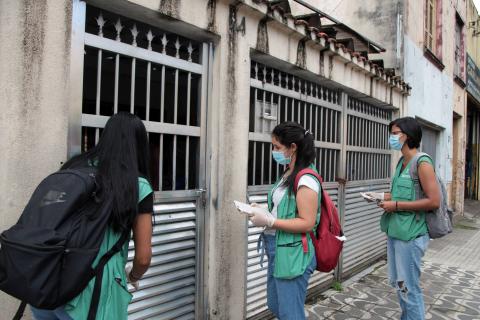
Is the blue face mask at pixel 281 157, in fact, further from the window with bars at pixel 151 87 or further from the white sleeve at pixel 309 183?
the window with bars at pixel 151 87

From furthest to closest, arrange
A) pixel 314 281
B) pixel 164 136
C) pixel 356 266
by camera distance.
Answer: pixel 356 266 → pixel 314 281 → pixel 164 136

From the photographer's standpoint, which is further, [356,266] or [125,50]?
[356,266]

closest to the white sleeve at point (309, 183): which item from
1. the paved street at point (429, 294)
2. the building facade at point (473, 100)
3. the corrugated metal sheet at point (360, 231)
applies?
the paved street at point (429, 294)

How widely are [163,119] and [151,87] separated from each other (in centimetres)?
25

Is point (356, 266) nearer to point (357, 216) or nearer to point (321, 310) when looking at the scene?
point (357, 216)

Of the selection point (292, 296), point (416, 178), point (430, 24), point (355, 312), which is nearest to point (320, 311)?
point (355, 312)

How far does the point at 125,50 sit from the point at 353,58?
12.1 ft

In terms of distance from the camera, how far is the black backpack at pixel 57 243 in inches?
63.1

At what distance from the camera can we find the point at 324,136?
5559 millimetres

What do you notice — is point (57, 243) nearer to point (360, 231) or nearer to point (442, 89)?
point (360, 231)

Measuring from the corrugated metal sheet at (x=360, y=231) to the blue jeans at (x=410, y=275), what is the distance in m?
2.38


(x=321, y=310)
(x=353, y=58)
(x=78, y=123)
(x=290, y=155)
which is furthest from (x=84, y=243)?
(x=353, y=58)

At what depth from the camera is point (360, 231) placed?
251 inches

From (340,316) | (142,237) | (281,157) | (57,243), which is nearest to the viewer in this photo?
(57,243)
